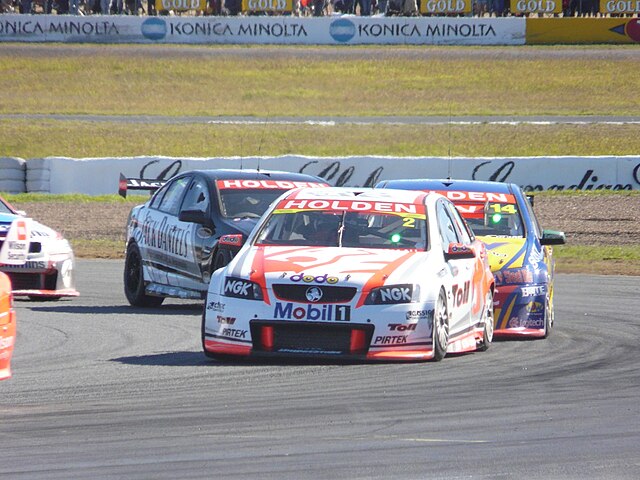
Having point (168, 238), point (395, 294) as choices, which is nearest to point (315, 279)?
point (395, 294)

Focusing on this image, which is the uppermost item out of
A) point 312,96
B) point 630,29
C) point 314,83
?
point 630,29

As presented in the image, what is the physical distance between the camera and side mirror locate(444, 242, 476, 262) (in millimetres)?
9617

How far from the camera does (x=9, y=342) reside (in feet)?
23.1

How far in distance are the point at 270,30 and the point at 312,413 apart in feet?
134

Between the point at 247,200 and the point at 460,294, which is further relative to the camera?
the point at 247,200

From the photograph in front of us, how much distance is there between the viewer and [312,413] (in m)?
7.09

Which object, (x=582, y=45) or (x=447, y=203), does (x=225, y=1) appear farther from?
(x=447, y=203)

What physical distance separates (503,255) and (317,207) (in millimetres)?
2159

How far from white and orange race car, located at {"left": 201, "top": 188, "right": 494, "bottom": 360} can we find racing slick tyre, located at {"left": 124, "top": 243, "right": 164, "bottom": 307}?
162 inches

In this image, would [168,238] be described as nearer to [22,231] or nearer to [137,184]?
[137,184]

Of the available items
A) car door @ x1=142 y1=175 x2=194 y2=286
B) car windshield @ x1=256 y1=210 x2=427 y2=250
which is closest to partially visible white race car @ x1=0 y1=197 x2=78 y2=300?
car door @ x1=142 y1=175 x2=194 y2=286

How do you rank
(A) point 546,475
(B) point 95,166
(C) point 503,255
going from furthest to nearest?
(B) point 95,166
(C) point 503,255
(A) point 546,475

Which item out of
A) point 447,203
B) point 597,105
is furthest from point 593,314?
point 597,105

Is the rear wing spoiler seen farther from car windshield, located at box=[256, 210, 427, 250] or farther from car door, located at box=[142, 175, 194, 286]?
car windshield, located at box=[256, 210, 427, 250]
